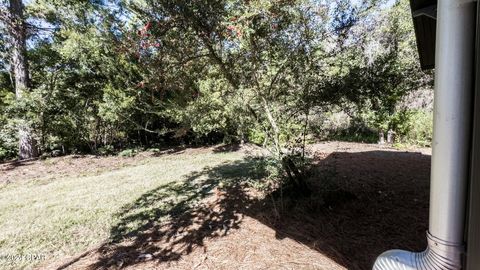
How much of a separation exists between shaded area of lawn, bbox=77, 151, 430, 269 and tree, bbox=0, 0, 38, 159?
5.81 meters

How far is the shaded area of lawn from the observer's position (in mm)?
2773

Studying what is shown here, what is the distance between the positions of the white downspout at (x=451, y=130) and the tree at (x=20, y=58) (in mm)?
9442

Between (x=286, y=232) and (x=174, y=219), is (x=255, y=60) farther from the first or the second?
(x=174, y=219)

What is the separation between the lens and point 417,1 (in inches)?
77.8

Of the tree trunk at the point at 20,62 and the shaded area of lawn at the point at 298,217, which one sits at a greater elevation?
the tree trunk at the point at 20,62

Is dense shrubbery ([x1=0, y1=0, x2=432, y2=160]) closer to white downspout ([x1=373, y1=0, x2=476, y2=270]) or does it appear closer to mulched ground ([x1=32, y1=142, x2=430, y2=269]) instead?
mulched ground ([x1=32, y1=142, x2=430, y2=269])

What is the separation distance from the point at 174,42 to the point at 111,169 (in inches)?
194

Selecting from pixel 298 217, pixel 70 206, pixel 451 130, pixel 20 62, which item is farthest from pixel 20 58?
pixel 451 130

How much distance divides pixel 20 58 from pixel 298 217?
9.08 metres

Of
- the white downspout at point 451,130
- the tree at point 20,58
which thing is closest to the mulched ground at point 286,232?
the white downspout at point 451,130

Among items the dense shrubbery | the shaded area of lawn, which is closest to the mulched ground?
the shaded area of lawn

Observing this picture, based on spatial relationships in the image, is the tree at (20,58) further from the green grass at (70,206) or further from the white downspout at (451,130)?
the white downspout at (451,130)

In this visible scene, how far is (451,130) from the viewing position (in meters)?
0.98

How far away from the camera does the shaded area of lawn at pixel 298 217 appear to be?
109 inches
